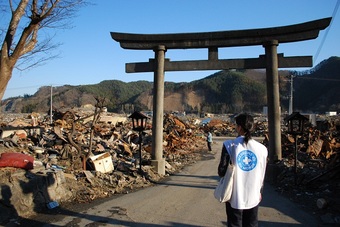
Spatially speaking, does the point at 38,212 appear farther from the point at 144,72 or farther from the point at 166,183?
the point at 144,72

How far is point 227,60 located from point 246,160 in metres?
7.47

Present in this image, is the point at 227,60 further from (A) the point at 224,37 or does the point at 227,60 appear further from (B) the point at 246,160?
(B) the point at 246,160

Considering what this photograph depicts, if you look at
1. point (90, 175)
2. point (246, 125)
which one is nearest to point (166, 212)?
point (90, 175)

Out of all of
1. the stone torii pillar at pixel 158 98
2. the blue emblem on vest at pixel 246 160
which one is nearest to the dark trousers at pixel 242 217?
the blue emblem on vest at pixel 246 160

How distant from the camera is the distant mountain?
7494 cm

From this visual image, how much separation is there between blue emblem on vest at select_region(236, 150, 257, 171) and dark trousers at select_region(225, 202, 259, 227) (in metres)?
0.50

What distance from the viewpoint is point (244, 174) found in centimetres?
360

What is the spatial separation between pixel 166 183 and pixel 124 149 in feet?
20.3

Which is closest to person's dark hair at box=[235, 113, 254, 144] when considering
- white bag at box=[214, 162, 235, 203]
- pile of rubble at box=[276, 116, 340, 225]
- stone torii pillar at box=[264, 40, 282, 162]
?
white bag at box=[214, 162, 235, 203]

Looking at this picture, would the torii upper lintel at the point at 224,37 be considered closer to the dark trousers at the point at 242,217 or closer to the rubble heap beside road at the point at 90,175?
the rubble heap beside road at the point at 90,175

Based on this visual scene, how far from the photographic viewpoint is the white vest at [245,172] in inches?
141

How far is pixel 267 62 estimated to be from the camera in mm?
10203

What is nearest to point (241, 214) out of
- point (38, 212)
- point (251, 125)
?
point (251, 125)

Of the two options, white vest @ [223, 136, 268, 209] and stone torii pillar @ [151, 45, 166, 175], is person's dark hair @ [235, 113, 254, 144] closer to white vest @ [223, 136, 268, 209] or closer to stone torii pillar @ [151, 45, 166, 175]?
white vest @ [223, 136, 268, 209]
